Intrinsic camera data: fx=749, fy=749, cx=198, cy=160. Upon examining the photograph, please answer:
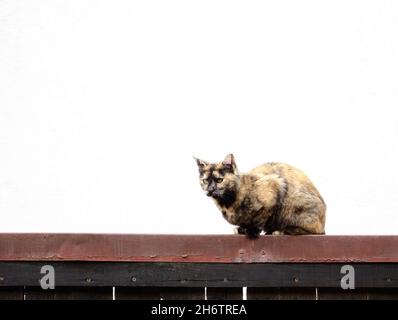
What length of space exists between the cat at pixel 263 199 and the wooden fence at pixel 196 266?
1.03m

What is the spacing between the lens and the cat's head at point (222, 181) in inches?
199

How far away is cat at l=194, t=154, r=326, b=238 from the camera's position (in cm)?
505

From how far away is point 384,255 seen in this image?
381 centimetres

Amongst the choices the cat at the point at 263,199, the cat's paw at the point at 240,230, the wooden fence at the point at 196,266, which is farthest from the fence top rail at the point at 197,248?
the cat at the point at 263,199

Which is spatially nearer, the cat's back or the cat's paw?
the cat's paw
